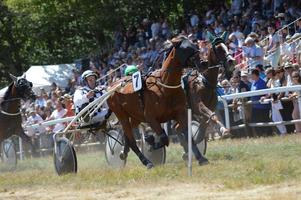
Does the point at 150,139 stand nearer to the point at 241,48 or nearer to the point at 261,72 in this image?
the point at 261,72

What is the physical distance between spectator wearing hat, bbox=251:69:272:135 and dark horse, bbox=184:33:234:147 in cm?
318

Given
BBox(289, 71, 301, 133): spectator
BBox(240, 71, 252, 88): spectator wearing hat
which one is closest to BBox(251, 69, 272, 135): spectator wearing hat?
BBox(240, 71, 252, 88): spectator wearing hat

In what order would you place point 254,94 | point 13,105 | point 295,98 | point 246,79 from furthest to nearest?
point 13,105, point 246,79, point 254,94, point 295,98

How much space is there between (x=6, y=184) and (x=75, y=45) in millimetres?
30369

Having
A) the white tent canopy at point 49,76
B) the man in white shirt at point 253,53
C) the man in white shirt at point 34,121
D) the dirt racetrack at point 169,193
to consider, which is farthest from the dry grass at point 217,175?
the white tent canopy at point 49,76

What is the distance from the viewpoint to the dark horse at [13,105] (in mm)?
19062

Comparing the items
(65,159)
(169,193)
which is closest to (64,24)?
(65,159)

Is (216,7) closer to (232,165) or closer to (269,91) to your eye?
(269,91)

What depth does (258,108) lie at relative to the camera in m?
17.6

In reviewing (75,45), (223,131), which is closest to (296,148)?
(223,131)

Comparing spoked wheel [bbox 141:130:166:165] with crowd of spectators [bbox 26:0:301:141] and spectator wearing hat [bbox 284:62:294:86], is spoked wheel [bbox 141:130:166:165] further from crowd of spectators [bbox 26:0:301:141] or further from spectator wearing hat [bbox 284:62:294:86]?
spectator wearing hat [bbox 284:62:294:86]

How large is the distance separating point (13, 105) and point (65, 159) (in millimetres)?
6143

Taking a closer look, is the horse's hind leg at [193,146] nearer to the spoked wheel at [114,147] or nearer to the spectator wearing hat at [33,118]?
the spoked wheel at [114,147]

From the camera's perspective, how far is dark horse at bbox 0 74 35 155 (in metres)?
19.1
